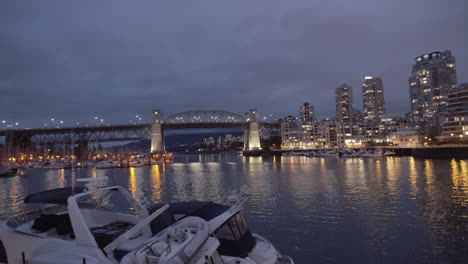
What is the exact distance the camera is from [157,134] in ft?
446

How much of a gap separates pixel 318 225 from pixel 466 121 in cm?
11699

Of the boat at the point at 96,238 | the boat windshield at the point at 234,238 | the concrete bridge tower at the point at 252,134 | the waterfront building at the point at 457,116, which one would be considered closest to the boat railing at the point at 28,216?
the boat at the point at 96,238

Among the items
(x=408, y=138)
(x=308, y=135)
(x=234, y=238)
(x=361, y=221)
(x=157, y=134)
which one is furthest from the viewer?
(x=308, y=135)

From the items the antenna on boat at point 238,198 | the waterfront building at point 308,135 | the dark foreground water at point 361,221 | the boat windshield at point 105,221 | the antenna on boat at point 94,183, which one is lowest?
the dark foreground water at point 361,221

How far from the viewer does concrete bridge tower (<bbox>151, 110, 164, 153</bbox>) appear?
12968 centimetres

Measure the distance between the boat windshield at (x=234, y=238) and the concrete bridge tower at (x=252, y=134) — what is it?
5456 inches

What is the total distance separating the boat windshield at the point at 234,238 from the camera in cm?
728

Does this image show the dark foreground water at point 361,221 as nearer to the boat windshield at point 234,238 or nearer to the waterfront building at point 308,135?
the boat windshield at point 234,238

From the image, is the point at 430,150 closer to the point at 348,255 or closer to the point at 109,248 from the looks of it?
the point at 348,255

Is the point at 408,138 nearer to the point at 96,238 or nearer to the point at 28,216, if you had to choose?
the point at 96,238

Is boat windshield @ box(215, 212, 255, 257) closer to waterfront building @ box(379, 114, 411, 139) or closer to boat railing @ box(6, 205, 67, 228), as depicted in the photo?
boat railing @ box(6, 205, 67, 228)

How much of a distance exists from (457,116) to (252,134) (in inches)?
3178

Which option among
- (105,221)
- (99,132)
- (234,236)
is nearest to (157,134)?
(99,132)

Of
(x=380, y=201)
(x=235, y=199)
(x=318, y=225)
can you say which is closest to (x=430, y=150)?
(x=380, y=201)
